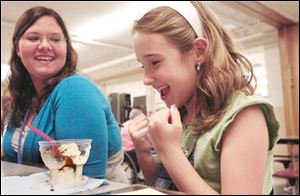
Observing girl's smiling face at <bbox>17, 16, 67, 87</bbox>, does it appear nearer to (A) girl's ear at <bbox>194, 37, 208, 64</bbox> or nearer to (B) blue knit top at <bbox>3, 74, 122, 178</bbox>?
(B) blue knit top at <bbox>3, 74, 122, 178</bbox>

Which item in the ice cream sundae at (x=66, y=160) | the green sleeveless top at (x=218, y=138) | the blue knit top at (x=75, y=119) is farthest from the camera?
the blue knit top at (x=75, y=119)

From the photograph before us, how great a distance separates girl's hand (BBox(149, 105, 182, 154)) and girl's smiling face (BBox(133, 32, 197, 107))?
117 millimetres

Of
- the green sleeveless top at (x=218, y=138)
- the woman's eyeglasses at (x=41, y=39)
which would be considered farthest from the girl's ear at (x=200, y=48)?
the woman's eyeglasses at (x=41, y=39)

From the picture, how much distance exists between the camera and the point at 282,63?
5.00 meters

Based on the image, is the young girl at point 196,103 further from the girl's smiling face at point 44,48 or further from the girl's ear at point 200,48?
the girl's smiling face at point 44,48

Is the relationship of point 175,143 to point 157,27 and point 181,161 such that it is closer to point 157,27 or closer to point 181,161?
point 181,161

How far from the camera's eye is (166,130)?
457 mm

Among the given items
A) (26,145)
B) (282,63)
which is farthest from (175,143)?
(282,63)

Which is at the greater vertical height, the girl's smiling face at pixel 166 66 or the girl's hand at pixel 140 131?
the girl's smiling face at pixel 166 66

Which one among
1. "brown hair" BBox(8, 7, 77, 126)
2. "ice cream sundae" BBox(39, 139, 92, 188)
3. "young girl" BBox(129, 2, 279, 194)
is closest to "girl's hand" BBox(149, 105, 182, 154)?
"young girl" BBox(129, 2, 279, 194)

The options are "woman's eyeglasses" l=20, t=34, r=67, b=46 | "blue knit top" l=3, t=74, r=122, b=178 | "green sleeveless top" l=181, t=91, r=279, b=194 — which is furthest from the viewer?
"woman's eyeglasses" l=20, t=34, r=67, b=46

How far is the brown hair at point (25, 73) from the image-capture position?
103 centimetres

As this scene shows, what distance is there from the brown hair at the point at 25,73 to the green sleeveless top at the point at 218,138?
557 mm

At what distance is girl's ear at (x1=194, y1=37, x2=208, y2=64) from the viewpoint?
24.2 inches
